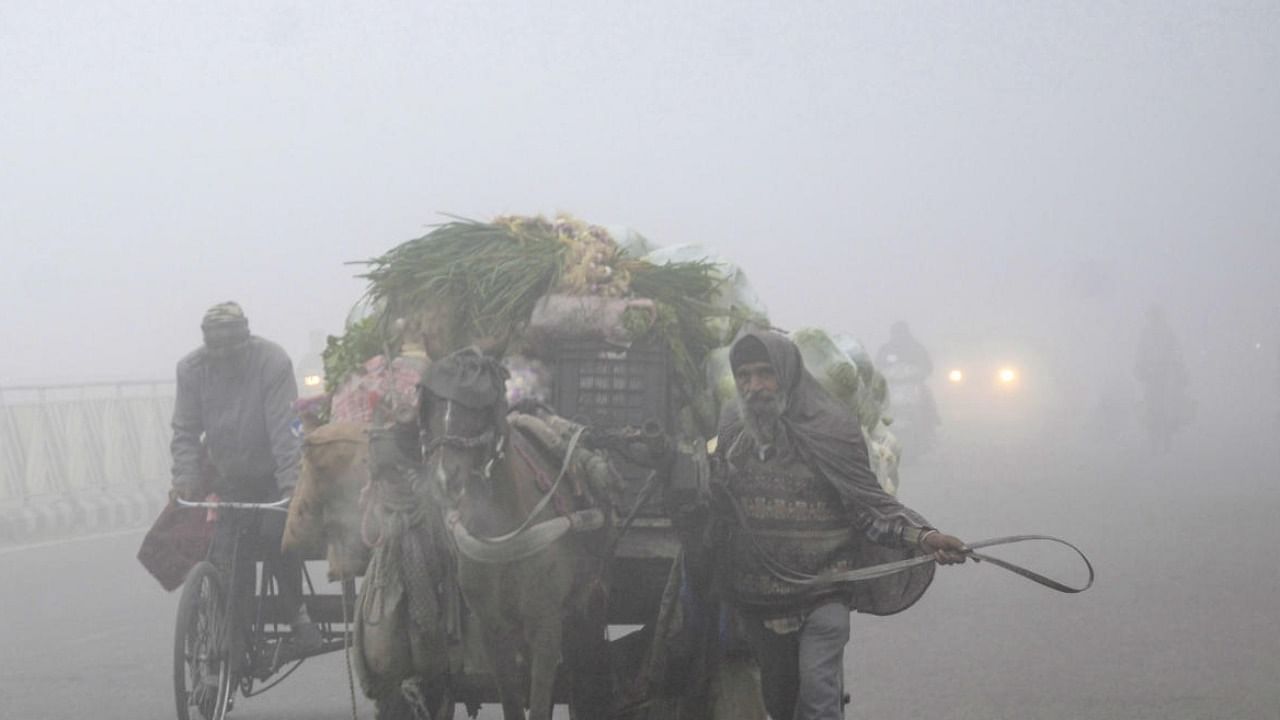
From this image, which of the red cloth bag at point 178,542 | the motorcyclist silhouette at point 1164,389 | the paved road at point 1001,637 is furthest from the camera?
the motorcyclist silhouette at point 1164,389

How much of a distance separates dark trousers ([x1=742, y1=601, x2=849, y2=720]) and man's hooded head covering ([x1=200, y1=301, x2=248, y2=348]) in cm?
341

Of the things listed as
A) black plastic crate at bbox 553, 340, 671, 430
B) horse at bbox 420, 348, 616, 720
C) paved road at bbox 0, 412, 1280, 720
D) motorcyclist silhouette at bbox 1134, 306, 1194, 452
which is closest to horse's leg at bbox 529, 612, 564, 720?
horse at bbox 420, 348, 616, 720

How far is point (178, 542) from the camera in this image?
7523 mm

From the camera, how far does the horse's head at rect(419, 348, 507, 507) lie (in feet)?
15.2

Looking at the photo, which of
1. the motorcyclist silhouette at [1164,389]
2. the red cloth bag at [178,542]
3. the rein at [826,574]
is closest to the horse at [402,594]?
the rein at [826,574]

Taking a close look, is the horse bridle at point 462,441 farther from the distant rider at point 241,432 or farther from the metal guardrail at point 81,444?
the metal guardrail at point 81,444

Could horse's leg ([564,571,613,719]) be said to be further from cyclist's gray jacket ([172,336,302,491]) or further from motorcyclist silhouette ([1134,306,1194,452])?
motorcyclist silhouette ([1134,306,1194,452])

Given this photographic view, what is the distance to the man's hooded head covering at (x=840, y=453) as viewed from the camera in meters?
5.11

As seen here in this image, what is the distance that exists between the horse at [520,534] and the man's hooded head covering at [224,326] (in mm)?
2459

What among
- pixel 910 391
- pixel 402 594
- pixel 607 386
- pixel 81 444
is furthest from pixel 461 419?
Answer: pixel 910 391

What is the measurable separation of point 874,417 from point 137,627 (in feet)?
20.8

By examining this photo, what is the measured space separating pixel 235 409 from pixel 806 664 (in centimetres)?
376

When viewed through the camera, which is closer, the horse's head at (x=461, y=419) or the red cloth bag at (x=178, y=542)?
the horse's head at (x=461, y=419)

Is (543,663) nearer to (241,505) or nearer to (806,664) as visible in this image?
(806,664)
